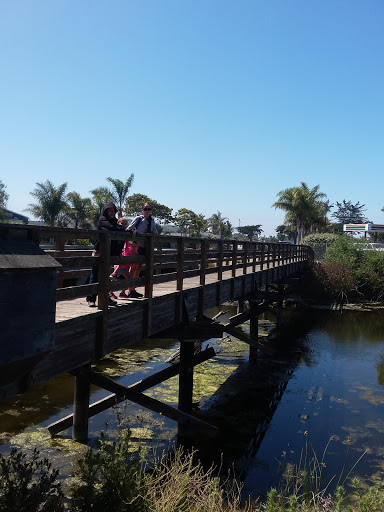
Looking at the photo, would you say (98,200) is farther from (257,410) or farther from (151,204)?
(257,410)

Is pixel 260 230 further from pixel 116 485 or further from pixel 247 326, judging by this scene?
pixel 116 485

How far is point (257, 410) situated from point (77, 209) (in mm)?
39951

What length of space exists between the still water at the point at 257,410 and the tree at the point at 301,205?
1376 inches

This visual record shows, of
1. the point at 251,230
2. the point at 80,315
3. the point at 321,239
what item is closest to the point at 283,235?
the point at 251,230

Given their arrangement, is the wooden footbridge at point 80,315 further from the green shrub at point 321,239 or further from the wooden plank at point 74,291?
the green shrub at point 321,239

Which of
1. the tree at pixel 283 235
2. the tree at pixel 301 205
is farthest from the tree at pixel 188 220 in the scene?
the tree at pixel 283 235

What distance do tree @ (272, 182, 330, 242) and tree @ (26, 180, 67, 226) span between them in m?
23.2

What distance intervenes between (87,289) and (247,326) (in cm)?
1472

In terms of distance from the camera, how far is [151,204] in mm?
62562

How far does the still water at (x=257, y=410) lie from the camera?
7543mm

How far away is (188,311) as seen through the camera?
828 centimetres

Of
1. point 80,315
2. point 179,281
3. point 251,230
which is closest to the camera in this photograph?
point 80,315

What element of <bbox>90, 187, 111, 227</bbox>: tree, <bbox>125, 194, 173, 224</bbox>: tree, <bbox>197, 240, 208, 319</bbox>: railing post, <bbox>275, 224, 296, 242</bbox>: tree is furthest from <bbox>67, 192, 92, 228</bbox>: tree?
<bbox>275, 224, 296, 242</bbox>: tree

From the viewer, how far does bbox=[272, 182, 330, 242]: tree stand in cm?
4978
